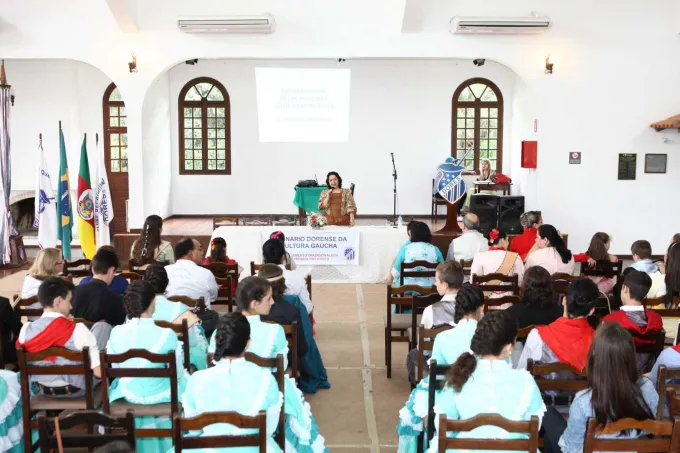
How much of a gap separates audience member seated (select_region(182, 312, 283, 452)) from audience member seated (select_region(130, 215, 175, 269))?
3574 millimetres

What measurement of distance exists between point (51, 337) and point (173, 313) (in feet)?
2.55

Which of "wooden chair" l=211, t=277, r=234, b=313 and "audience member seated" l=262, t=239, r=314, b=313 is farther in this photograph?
"wooden chair" l=211, t=277, r=234, b=313

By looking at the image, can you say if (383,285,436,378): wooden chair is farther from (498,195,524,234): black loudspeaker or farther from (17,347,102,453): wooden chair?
(498,195,524,234): black loudspeaker

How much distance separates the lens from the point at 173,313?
4.37 metres

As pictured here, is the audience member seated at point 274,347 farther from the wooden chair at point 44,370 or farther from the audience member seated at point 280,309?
the wooden chair at point 44,370

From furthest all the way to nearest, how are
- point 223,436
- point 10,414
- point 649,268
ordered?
point 649,268, point 10,414, point 223,436

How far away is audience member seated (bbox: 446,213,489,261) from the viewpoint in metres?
7.11

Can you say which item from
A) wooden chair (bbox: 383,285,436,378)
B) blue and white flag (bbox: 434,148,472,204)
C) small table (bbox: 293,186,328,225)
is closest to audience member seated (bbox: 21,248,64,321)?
wooden chair (bbox: 383,285,436,378)

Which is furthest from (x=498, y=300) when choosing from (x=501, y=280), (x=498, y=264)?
(x=498, y=264)

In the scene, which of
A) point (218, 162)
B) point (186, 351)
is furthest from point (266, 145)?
point (186, 351)

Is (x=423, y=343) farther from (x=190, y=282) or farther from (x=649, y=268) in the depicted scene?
(x=649, y=268)

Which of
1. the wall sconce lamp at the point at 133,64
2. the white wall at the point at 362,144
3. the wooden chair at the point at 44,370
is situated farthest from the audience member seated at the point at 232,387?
the white wall at the point at 362,144

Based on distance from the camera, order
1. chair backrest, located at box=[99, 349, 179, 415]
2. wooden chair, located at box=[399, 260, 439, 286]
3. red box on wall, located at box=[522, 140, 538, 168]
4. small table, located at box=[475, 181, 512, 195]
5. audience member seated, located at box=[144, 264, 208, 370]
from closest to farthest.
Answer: chair backrest, located at box=[99, 349, 179, 415], audience member seated, located at box=[144, 264, 208, 370], wooden chair, located at box=[399, 260, 439, 286], red box on wall, located at box=[522, 140, 538, 168], small table, located at box=[475, 181, 512, 195]

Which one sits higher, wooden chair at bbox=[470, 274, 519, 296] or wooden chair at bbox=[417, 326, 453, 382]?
wooden chair at bbox=[470, 274, 519, 296]
